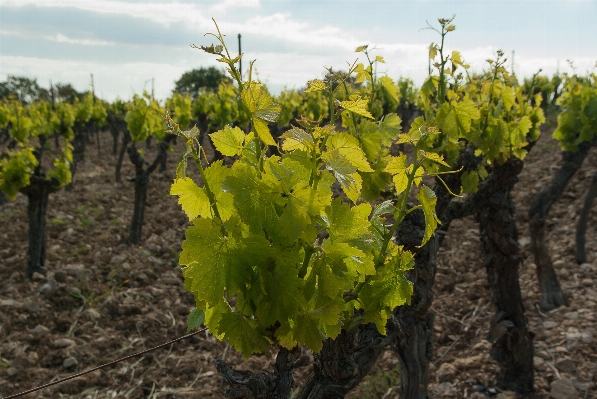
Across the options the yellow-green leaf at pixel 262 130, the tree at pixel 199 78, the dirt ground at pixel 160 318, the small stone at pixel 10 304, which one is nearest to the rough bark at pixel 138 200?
the dirt ground at pixel 160 318

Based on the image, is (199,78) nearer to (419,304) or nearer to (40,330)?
(40,330)

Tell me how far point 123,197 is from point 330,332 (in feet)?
30.6

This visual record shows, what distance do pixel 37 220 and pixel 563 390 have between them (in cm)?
620

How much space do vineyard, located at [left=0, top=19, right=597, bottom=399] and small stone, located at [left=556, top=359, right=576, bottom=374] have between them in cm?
2

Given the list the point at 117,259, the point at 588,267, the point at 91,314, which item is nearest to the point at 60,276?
the point at 117,259

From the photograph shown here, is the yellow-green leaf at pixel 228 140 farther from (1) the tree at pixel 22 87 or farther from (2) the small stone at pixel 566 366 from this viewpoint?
(1) the tree at pixel 22 87

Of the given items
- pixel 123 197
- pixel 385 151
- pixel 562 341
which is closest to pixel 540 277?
pixel 562 341

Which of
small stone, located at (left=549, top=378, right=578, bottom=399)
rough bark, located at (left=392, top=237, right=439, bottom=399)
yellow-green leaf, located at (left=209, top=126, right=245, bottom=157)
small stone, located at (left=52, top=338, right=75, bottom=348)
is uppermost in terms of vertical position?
yellow-green leaf, located at (left=209, top=126, right=245, bottom=157)

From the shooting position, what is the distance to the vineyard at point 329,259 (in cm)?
135

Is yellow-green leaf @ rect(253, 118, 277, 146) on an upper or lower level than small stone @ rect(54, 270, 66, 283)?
upper

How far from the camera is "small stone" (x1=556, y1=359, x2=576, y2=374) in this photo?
13.6 ft

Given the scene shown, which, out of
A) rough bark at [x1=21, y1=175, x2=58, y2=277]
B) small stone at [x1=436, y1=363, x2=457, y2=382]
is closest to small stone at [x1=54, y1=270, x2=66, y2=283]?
rough bark at [x1=21, y1=175, x2=58, y2=277]

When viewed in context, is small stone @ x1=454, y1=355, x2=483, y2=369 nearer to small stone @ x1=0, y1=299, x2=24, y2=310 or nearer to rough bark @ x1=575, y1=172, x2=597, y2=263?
rough bark @ x1=575, y1=172, x2=597, y2=263

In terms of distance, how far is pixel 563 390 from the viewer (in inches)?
152
